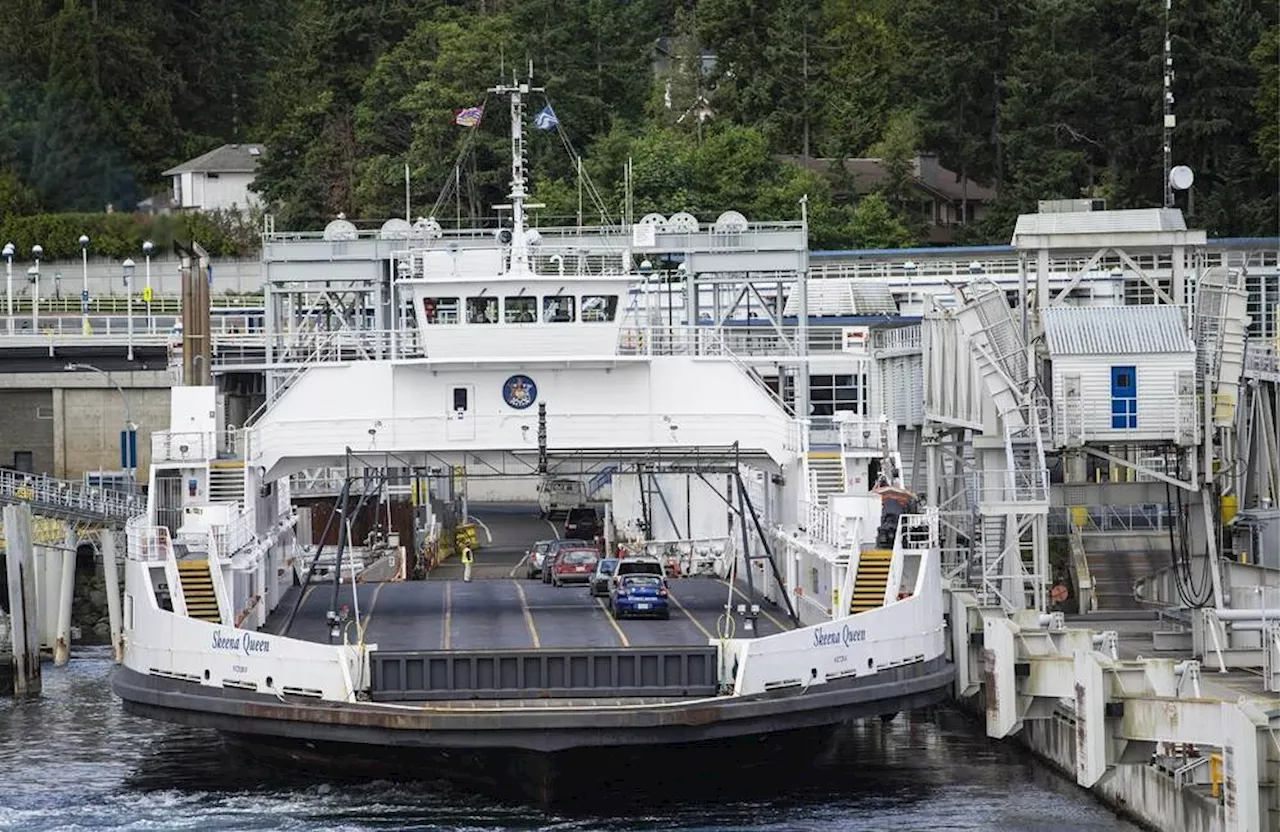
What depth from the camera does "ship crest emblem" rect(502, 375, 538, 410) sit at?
47438 millimetres

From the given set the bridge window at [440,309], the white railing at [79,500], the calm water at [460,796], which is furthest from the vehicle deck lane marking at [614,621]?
the white railing at [79,500]

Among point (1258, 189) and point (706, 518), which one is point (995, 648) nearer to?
point (706, 518)

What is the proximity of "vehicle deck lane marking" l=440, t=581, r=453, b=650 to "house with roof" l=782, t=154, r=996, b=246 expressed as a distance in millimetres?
55946

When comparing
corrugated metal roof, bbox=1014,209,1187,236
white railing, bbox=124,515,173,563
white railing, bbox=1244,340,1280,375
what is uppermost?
corrugated metal roof, bbox=1014,209,1187,236

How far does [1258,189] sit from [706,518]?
40.7 metres

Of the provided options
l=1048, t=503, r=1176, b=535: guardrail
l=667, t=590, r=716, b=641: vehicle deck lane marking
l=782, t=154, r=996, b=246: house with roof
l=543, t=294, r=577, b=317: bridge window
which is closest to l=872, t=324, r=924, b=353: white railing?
l=1048, t=503, r=1176, b=535: guardrail

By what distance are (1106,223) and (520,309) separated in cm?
1297

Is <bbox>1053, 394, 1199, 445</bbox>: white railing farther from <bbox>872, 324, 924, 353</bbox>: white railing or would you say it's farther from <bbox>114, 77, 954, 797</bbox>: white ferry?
<bbox>872, 324, 924, 353</bbox>: white railing

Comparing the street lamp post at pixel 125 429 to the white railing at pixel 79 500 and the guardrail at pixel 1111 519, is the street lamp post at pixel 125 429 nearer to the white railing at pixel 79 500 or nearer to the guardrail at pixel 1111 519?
the white railing at pixel 79 500

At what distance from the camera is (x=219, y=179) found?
112 meters

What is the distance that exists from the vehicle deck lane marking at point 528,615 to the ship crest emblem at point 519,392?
3955 mm

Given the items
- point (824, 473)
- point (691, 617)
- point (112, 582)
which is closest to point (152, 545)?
point (691, 617)

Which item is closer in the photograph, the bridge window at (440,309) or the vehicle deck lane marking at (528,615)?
the vehicle deck lane marking at (528,615)

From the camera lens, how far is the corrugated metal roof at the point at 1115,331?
49719 millimetres
